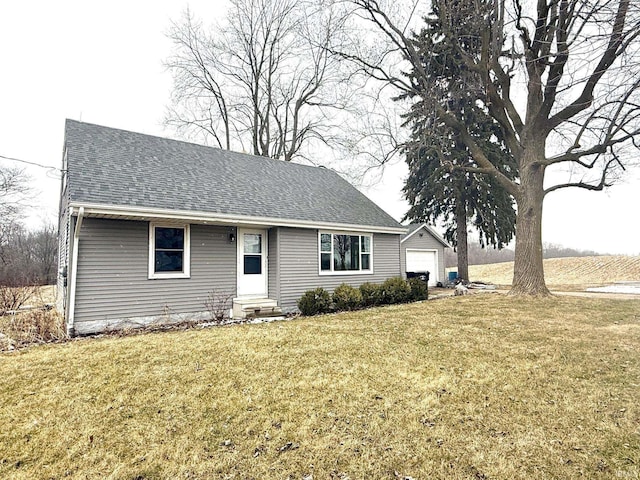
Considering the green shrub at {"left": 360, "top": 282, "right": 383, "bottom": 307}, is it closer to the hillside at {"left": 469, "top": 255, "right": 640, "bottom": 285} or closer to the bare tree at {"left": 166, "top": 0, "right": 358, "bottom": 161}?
the bare tree at {"left": 166, "top": 0, "right": 358, "bottom": 161}

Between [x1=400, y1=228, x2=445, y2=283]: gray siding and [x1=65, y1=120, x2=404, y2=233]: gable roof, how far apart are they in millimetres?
4806

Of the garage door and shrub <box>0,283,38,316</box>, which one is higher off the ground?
the garage door

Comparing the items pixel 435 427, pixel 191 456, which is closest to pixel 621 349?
pixel 435 427

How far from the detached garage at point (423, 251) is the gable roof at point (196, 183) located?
487 centimetres

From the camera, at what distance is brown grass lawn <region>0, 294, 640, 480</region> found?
2.85 meters

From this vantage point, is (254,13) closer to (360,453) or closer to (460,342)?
(460,342)

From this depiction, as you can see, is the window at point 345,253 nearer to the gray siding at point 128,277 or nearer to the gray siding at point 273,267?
the gray siding at point 273,267

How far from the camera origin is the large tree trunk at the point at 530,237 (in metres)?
10.4

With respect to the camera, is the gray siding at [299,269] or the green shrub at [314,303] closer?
the green shrub at [314,303]

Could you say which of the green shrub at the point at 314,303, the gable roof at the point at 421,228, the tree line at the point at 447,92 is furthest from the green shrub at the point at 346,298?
the gable roof at the point at 421,228

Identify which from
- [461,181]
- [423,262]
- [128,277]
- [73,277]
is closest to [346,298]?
[128,277]

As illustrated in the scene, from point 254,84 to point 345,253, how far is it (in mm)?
15496

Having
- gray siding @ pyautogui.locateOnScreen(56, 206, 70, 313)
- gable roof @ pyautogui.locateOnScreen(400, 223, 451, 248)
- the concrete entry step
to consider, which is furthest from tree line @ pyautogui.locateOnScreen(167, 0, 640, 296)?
gray siding @ pyautogui.locateOnScreen(56, 206, 70, 313)

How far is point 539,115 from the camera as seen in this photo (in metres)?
10.6
